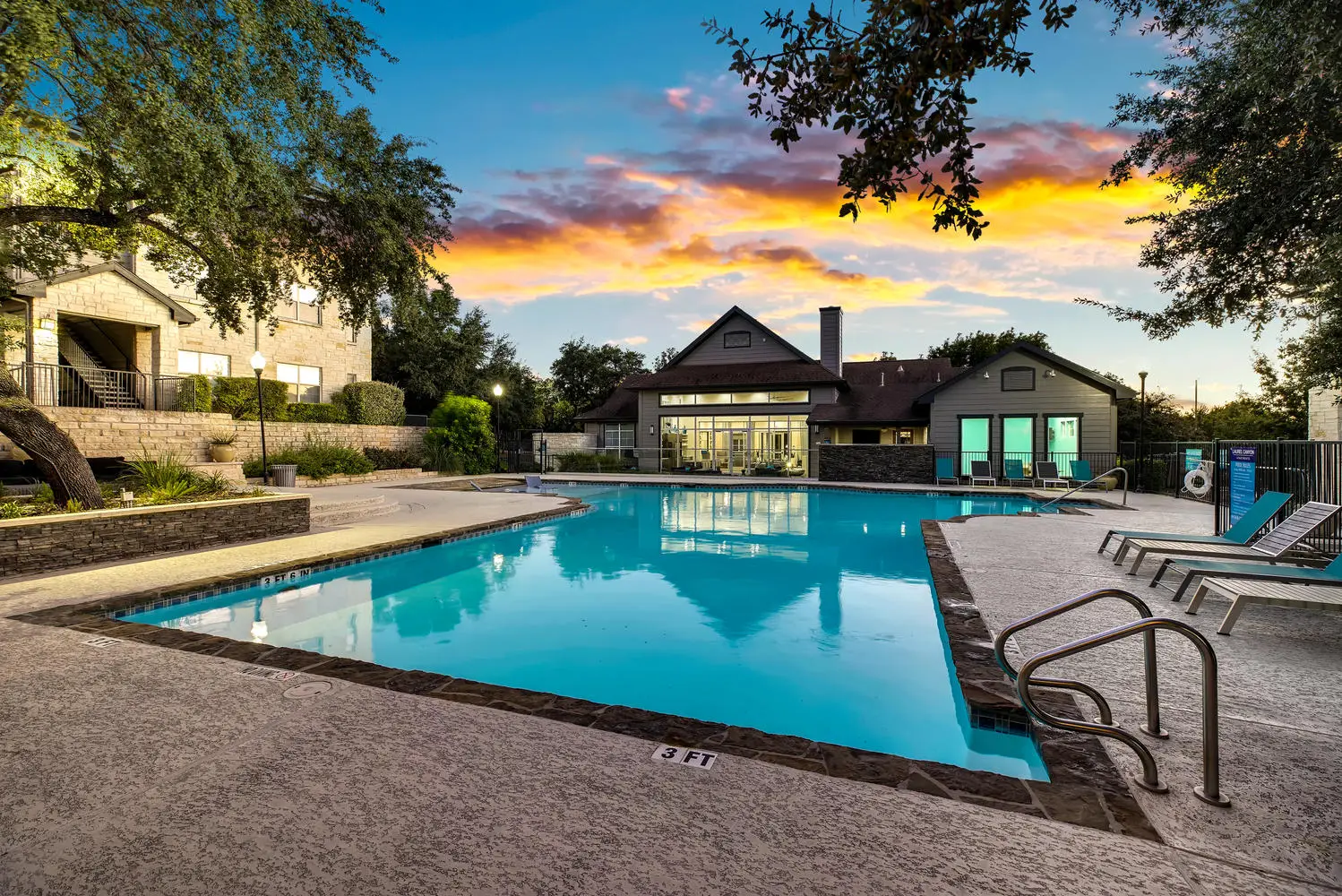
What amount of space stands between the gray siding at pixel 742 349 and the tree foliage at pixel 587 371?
51.5ft

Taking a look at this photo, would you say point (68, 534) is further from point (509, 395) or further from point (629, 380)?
point (509, 395)

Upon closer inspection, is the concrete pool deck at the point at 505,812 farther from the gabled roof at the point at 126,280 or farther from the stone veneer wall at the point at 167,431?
the gabled roof at the point at 126,280

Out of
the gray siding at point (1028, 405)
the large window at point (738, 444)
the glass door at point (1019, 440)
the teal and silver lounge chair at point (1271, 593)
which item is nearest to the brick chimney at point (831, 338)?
the large window at point (738, 444)

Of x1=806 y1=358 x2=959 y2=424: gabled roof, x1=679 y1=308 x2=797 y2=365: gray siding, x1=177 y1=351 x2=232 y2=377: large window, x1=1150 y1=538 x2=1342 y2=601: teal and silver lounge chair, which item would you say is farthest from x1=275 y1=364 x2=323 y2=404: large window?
x1=1150 y1=538 x2=1342 y2=601: teal and silver lounge chair

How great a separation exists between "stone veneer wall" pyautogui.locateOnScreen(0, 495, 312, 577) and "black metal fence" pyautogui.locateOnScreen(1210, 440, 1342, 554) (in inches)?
571

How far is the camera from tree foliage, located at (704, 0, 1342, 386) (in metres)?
2.86

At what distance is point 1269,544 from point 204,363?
26.5 m

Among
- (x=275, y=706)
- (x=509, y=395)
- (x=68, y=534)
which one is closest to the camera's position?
(x=275, y=706)

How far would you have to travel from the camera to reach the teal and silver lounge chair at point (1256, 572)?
508 cm

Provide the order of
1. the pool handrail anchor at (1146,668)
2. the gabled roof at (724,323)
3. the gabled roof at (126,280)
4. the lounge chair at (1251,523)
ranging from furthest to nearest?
1. the gabled roof at (724,323)
2. the gabled roof at (126,280)
3. the lounge chair at (1251,523)
4. the pool handrail anchor at (1146,668)

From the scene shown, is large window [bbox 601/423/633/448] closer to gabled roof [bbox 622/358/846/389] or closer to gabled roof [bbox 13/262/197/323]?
gabled roof [bbox 622/358/846/389]

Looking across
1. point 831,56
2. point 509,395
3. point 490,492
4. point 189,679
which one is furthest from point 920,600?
point 509,395

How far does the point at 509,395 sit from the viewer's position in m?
33.2

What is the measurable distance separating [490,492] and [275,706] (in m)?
15.6
